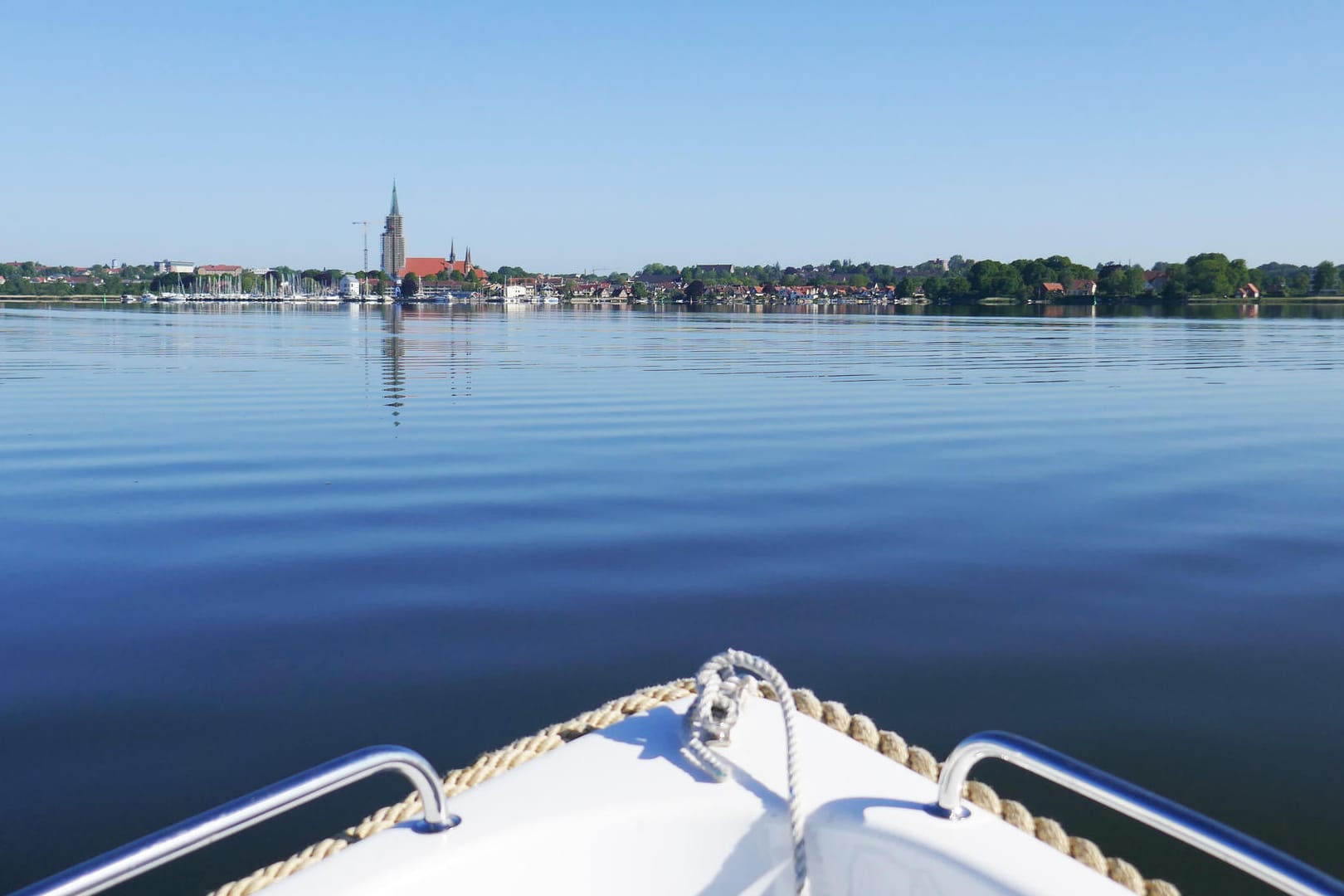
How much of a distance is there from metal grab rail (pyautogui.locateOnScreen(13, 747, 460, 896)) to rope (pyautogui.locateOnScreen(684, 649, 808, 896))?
66 cm

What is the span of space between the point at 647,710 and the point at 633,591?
130 inches

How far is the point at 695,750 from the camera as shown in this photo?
2.81m

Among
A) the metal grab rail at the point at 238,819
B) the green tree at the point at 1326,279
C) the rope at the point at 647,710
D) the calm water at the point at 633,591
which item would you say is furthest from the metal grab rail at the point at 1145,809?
the green tree at the point at 1326,279

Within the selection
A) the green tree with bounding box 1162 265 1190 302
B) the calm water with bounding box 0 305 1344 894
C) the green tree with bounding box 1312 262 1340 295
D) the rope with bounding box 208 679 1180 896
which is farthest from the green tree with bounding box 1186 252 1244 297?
the rope with bounding box 208 679 1180 896

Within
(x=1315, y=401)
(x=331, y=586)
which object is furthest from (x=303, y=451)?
(x=1315, y=401)

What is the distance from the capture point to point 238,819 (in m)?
2.07

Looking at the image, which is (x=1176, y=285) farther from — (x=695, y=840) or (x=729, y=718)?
(x=695, y=840)

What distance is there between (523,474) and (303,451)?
117 inches

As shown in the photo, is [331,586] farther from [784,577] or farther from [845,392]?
[845,392]

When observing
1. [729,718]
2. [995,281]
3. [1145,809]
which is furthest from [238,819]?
[995,281]

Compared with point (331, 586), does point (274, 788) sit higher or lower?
higher

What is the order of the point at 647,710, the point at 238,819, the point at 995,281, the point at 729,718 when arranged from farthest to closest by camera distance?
the point at 995,281 < the point at 647,710 < the point at 729,718 < the point at 238,819

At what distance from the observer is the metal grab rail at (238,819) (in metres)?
1.90

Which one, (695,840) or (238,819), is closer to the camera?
(238,819)
